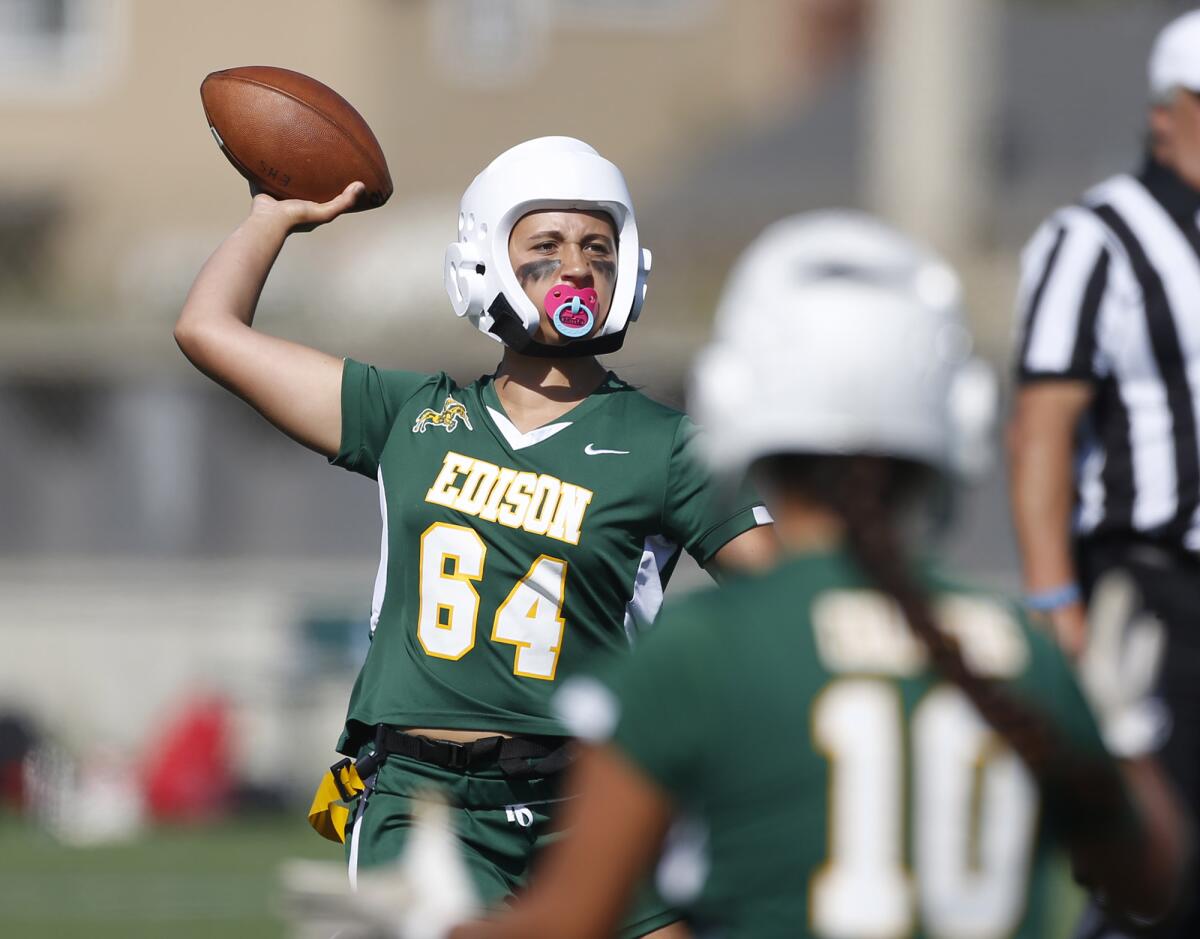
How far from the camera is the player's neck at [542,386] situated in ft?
13.0

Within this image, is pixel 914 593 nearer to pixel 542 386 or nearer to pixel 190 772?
pixel 542 386

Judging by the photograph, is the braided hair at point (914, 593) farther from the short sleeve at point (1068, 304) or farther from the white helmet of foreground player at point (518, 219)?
the short sleeve at point (1068, 304)

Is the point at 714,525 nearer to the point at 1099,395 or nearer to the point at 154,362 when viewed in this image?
the point at 1099,395

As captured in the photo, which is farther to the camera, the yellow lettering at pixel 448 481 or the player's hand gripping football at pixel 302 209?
the player's hand gripping football at pixel 302 209

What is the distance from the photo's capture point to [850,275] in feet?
7.62

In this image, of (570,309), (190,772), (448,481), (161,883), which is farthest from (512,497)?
(190,772)

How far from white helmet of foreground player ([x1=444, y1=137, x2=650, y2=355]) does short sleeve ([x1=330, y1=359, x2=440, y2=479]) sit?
0.68 ft

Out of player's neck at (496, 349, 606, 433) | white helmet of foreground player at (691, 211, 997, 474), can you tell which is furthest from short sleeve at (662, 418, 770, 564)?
white helmet of foreground player at (691, 211, 997, 474)

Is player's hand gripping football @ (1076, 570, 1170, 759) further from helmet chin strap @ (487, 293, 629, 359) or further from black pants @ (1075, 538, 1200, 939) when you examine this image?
black pants @ (1075, 538, 1200, 939)

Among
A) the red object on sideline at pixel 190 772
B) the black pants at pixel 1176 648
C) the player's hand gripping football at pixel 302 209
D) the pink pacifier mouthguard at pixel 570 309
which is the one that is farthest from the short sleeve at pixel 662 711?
the red object on sideline at pixel 190 772

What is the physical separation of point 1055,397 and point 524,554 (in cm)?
131

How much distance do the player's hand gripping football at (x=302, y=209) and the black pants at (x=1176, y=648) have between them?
1650mm

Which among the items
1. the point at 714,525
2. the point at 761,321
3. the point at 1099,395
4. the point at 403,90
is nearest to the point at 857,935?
the point at 761,321

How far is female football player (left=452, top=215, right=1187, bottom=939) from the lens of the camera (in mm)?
2166
